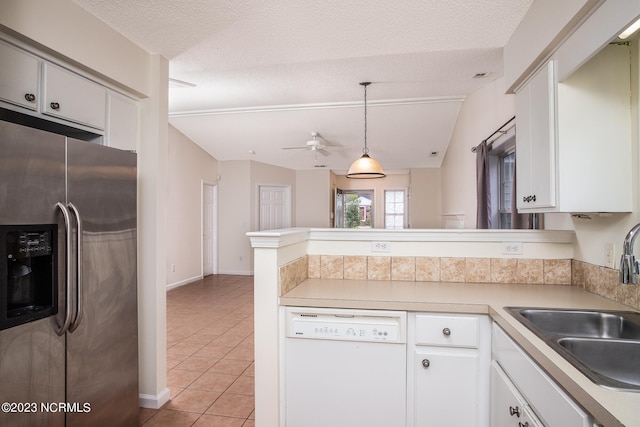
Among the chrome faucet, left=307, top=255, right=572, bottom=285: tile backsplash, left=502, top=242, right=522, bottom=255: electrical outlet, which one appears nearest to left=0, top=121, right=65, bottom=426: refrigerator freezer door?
left=307, top=255, right=572, bottom=285: tile backsplash

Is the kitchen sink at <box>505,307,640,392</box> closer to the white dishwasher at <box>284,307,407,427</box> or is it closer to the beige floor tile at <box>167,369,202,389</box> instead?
the white dishwasher at <box>284,307,407,427</box>

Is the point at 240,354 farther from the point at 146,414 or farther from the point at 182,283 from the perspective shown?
the point at 182,283

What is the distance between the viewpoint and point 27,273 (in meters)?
1.42

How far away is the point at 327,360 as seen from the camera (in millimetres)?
1723

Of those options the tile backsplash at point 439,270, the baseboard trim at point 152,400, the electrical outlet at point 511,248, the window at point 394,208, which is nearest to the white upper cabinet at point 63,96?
the tile backsplash at point 439,270

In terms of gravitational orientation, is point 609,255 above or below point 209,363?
above

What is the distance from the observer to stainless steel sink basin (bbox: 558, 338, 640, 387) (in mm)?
Answer: 1146

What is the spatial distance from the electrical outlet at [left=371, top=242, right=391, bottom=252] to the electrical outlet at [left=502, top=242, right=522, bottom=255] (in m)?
0.69

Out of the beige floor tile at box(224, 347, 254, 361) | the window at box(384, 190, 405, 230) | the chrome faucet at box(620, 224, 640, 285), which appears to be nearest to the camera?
the chrome faucet at box(620, 224, 640, 285)

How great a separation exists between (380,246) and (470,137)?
2912mm

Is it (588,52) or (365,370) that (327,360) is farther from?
(588,52)

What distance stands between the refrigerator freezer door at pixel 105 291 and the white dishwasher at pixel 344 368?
935 mm

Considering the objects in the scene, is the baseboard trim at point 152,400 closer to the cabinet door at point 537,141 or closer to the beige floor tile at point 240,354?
the beige floor tile at point 240,354

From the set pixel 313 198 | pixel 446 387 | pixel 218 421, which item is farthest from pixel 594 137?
pixel 313 198
